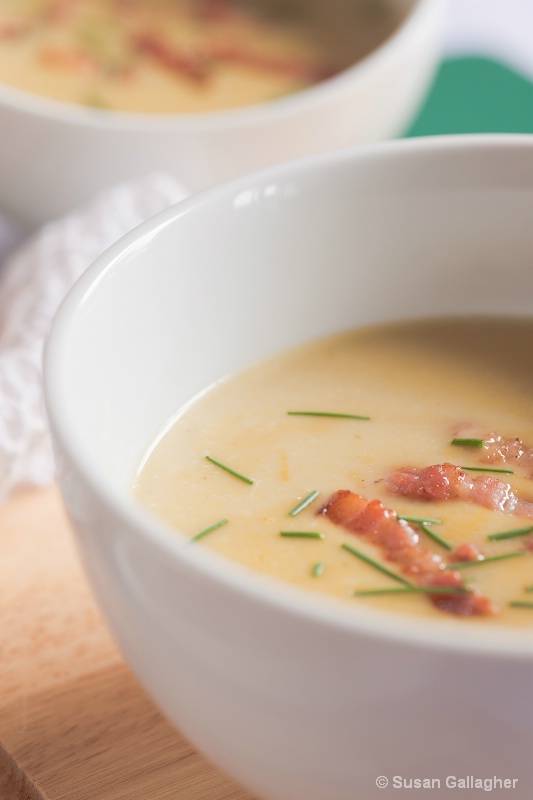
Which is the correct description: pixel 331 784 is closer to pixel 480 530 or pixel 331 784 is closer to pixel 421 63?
pixel 480 530

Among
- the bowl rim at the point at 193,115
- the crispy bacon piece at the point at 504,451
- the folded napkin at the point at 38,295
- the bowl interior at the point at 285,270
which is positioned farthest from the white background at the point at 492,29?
the crispy bacon piece at the point at 504,451

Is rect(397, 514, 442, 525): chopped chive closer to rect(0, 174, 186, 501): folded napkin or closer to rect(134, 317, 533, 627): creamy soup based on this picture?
rect(134, 317, 533, 627): creamy soup

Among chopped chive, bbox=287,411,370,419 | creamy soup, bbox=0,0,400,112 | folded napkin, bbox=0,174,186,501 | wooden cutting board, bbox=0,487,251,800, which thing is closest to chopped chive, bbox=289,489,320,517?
chopped chive, bbox=287,411,370,419

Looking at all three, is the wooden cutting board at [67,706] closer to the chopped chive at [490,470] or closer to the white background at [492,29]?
the chopped chive at [490,470]

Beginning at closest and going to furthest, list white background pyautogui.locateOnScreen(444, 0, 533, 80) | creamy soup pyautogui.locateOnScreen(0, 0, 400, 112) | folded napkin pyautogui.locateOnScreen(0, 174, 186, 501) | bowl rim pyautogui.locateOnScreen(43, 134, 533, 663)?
bowl rim pyautogui.locateOnScreen(43, 134, 533, 663), folded napkin pyautogui.locateOnScreen(0, 174, 186, 501), creamy soup pyautogui.locateOnScreen(0, 0, 400, 112), white background pyautogui.locateOnScreen(444, 0, 533, 80)

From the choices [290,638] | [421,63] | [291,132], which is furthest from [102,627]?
[421,63]

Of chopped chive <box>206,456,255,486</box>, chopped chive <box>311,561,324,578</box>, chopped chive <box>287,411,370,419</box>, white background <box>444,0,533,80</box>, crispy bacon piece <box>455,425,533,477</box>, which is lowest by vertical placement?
white background <box>444,0,533,80</box>

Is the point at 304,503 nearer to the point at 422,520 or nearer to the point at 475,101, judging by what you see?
the point at 422,520
